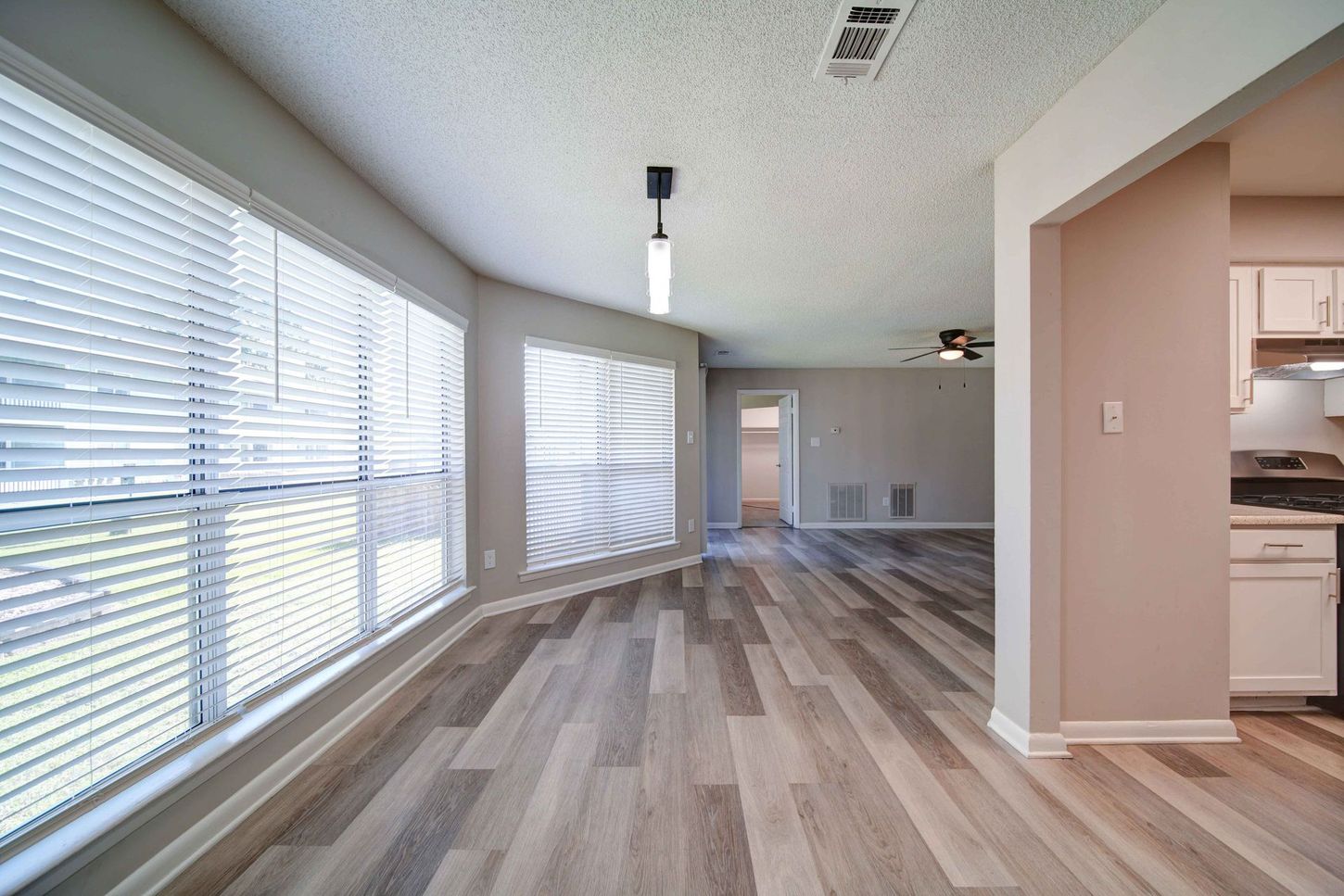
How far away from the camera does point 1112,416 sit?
1789mm

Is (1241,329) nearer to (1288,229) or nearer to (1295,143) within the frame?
(1288,229)

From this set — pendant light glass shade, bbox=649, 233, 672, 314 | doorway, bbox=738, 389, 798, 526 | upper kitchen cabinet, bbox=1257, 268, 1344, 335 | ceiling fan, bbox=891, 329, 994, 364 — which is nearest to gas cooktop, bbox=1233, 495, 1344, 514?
upper kitchen cabinet, bbox=1257, 268, 1344, 335

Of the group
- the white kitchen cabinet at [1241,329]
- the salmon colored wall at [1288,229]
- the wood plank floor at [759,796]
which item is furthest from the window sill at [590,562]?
the salmon colored wall at [1288,229]

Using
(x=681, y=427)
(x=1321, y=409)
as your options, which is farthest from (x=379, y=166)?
(x=1321, y=409)

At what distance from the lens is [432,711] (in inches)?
80.4

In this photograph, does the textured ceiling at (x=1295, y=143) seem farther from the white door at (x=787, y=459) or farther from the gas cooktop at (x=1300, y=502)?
the white door at (x=787, y=459)

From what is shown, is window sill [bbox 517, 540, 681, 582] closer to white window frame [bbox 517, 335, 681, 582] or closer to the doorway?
white window frame [bbox 517, 335, 681, 582]

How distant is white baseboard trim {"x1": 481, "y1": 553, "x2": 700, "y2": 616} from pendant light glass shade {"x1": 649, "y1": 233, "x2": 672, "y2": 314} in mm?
2481

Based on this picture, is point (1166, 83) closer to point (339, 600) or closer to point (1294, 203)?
point (1294, 203)

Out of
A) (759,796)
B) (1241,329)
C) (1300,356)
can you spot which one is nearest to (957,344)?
(1300,356)

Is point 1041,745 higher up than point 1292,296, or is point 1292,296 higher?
point 1292,296

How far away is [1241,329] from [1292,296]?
273 millimetres

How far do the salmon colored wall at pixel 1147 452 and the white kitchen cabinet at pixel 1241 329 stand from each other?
17.0 inches

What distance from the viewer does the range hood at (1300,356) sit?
2242 millimetres
